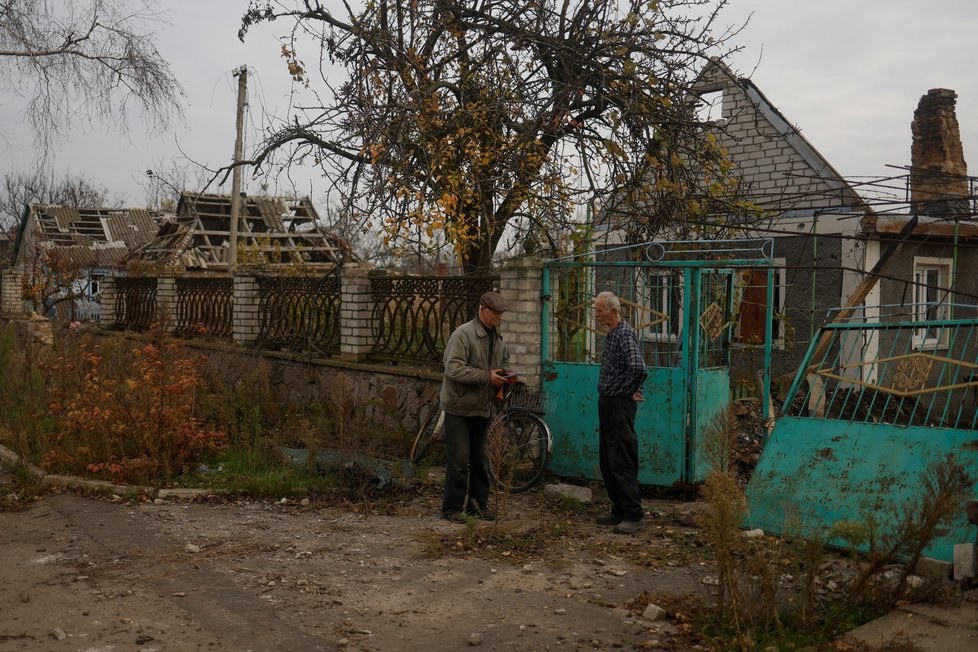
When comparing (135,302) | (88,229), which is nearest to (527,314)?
(135,302)

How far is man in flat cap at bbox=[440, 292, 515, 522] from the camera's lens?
23.6 ft

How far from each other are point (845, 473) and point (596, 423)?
9.16 feet

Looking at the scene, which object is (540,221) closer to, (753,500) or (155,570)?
(753,500)

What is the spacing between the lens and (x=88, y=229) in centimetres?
4122

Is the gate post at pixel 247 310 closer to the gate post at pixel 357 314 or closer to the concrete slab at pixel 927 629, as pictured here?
the gate post at pixel 357 314

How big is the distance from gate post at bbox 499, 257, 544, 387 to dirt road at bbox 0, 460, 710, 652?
5.39 ft

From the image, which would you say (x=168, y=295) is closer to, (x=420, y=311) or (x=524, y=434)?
(x=420, y=311)

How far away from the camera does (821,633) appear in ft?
14.7

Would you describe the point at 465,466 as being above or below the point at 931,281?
below

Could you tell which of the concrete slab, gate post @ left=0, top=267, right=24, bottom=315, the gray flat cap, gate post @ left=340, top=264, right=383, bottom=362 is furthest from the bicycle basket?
gate post @ left=0, top=267, right=24, bottom=315

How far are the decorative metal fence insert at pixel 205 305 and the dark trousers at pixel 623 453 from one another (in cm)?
949

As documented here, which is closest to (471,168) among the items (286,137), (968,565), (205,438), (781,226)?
(286,137)

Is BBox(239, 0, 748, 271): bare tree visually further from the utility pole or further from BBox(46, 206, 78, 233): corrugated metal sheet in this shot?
BBox(46, 206, 78, 233): corrugated metal sheet

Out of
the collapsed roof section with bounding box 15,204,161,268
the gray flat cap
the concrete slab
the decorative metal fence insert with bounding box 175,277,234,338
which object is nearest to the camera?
the concrete slab
